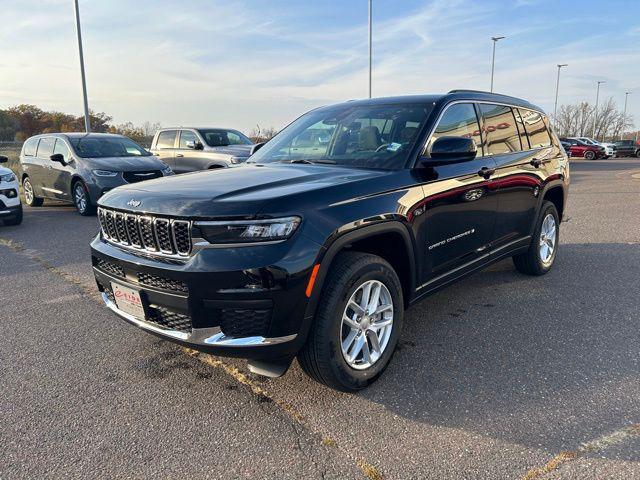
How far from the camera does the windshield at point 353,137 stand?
11.4 ft

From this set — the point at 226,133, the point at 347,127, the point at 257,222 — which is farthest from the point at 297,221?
the point at 226,133

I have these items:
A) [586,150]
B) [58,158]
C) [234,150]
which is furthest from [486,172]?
[586,150]

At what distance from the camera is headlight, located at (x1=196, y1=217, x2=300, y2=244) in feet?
8.17

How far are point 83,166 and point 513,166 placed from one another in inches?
335

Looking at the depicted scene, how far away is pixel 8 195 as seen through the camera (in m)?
8.55

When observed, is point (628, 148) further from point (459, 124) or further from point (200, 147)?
point (459, 124)

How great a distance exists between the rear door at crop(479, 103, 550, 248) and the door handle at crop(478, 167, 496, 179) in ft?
0.21

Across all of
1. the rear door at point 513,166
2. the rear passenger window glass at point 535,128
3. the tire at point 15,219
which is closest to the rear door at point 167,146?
the tire at point 15,219

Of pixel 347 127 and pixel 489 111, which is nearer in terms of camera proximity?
pixel 347 127

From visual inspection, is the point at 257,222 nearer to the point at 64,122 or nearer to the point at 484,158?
the point at 484,158

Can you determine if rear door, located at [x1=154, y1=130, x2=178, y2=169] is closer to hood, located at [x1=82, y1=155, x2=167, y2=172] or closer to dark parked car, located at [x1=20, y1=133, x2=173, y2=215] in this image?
dark parked car, located at [x1=20, y1=133, x2=173, y2=215]

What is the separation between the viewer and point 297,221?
254cm

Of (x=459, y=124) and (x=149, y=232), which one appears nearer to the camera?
(x=149, y=232)

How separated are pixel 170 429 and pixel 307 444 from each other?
0.76 metres
